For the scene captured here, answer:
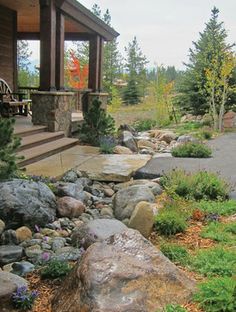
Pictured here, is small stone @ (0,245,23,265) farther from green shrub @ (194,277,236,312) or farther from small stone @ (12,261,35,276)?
green shrub @ (194,277,236,312)

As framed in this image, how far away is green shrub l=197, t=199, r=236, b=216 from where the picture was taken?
14.4 ft

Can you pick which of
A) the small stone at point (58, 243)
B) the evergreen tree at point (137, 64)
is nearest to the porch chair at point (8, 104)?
the small stone at point (58, 243)

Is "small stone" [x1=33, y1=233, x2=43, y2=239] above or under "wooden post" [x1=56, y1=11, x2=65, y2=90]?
under

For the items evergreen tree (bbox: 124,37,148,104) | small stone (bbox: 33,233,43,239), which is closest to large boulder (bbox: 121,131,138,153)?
small stone (bbox: 33,233,43,239)

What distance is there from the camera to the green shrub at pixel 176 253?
3.21 m

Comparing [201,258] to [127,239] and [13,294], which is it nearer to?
[127,239]

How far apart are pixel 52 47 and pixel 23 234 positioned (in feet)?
17.1

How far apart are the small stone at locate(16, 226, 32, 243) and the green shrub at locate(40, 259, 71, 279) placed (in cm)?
78

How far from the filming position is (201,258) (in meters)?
3.15

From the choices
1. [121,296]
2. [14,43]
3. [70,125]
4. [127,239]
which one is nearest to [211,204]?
[127,239]

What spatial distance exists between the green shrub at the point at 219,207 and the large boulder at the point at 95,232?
123cm

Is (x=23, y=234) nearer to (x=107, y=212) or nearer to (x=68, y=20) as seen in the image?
(x=107, y=212)

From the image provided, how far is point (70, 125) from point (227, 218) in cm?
588

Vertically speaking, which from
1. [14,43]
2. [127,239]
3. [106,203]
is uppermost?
[14,43]
